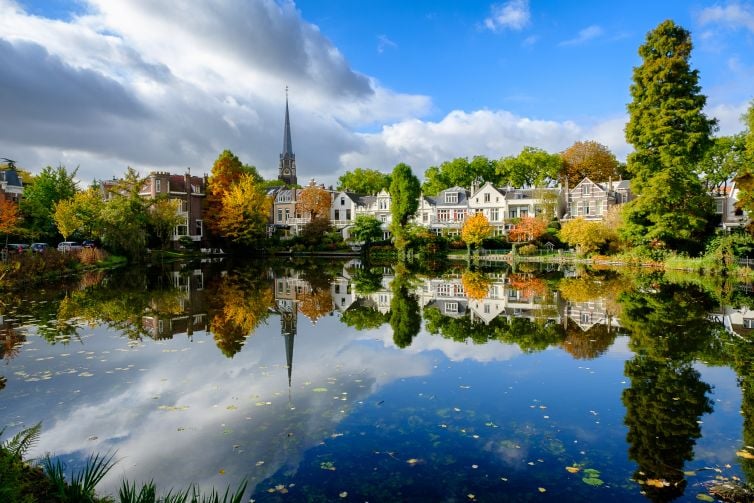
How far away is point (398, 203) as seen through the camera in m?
59.8

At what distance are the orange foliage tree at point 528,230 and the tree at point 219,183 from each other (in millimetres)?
32202

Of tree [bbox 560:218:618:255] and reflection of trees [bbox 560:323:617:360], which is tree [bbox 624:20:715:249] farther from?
reflection of trees [bbox 560:323:617:360]

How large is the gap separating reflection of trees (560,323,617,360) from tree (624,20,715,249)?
23.2 meters

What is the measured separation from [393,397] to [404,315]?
8538mm

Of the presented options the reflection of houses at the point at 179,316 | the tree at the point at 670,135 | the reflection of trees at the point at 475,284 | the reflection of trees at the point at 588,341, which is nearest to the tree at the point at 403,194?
the reflection of trees at the point at 475,284

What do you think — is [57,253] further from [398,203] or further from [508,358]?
[398,203]

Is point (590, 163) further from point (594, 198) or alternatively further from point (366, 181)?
point (366, 181)

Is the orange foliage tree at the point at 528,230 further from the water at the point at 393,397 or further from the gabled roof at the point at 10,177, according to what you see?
the gabled roof at the point at 10,177

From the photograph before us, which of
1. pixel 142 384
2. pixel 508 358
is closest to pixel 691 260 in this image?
pixel 508 358

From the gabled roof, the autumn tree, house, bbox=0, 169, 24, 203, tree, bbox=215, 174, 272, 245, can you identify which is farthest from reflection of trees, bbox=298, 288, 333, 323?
the gabled roof

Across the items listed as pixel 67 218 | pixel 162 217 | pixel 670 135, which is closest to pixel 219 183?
pixel 162 217

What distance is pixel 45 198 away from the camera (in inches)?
1860

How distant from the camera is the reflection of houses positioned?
1427 cm

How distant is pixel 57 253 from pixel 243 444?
2776 cm
